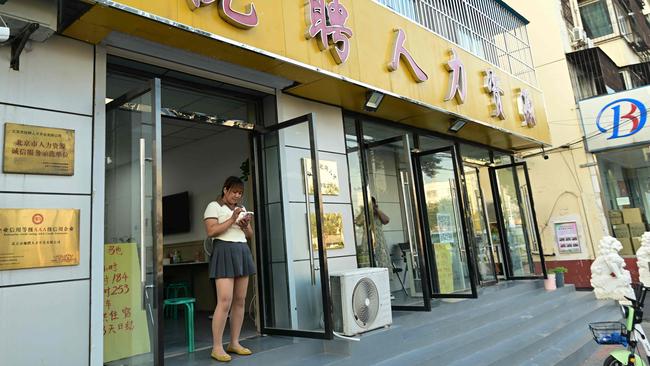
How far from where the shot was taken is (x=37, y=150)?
9.32ft

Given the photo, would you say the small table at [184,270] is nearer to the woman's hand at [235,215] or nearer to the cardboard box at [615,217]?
the woman's hand at [235,215]

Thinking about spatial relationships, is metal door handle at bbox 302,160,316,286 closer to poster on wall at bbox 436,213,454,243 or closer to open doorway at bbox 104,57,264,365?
open doorway at bbox 104,57,264,365

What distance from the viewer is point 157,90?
289cm

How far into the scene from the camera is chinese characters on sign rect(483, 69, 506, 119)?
6.69 metres

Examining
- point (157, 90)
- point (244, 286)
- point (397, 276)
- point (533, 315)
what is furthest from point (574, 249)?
point (157, 90)

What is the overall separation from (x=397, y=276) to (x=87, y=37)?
4312mm

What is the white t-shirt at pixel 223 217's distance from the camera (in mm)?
3420

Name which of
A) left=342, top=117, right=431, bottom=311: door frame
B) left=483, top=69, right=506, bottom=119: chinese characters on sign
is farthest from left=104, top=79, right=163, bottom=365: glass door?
left=483, top=69, right=506, bottom=119: chinese characters on sign

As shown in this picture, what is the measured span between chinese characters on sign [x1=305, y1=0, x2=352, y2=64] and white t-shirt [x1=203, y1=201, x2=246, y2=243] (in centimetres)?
176

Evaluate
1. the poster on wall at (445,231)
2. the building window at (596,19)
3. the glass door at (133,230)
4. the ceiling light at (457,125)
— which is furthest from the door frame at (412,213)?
the building window at (596,19)

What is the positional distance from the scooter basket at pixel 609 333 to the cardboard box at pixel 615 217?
7.74 metres

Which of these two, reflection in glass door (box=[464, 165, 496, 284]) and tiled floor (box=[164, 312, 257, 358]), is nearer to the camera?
tiled floor (box=[164, 312, 257, 358])

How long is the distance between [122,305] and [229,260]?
0.80 metres

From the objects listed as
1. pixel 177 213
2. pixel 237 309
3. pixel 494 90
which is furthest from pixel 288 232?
pixel 494 90
